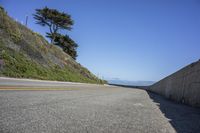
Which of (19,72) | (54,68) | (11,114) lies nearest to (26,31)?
(54,68)

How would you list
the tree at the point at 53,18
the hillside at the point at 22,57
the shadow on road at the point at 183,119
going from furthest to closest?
the tree at the point at 53,18, the hillside at the point at 22,57, the shadow on road at the point at 183,119

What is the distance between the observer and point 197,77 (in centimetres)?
1480

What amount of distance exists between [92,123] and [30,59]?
1241 inches

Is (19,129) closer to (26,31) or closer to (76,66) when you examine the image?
(26,31)

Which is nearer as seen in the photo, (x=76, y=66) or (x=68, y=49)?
(x=76, y=66)

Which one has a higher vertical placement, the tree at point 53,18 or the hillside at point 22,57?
the tree at point 53,18

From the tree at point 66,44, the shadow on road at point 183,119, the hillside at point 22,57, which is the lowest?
the shadow on road at point 183,119

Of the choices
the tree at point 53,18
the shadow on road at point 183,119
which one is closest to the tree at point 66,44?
the tree at point 53,18

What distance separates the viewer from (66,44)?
221ft

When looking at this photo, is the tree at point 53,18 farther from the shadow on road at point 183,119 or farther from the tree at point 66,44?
the shadow on road at point 183,119

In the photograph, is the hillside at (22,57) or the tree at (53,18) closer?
the hillside at (22,57)

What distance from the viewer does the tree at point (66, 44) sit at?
66.2 m

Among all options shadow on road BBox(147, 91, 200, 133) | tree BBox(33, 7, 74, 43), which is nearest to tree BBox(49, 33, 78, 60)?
tree BBox(33, 7, 74, 43)

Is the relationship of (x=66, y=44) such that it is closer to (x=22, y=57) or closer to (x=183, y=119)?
(x=22, y=57)
